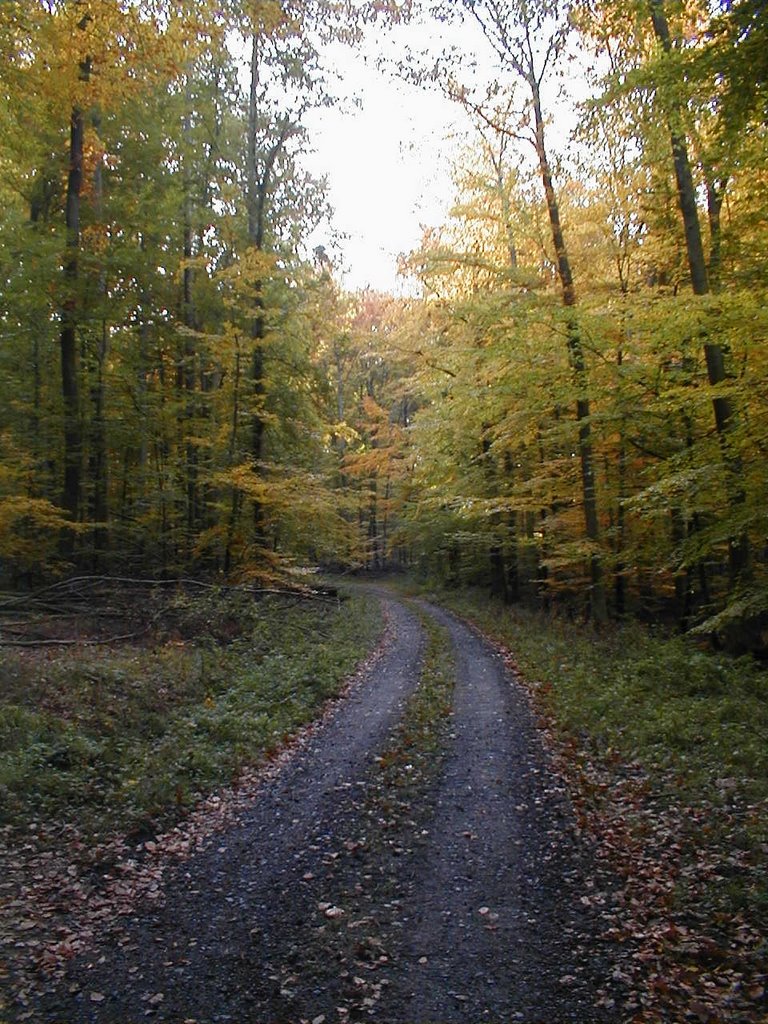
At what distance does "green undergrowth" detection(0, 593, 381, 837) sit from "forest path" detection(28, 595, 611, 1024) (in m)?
1.13

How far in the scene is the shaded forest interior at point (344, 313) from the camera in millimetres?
11250

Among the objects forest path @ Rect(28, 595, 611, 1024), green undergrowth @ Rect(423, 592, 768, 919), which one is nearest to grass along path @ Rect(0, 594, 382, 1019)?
forest path @ Rect(28, 595, 611, 1024)

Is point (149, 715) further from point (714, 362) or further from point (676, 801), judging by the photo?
point (714, 362)

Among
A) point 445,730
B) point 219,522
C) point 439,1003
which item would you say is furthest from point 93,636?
point 439,1003

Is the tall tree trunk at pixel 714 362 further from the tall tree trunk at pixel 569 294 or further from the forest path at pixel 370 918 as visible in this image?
the forest path at pixel 370 918

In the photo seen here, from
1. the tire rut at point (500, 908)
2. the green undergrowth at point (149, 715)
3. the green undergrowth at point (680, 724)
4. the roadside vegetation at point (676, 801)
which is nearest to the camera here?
the tire rut at point (500, 908)

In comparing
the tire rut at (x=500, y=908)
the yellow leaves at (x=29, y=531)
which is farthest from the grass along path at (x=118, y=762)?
the yellow leaves at (x=29, y=531)

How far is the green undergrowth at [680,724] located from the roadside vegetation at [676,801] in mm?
20

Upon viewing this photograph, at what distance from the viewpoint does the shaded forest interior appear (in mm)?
11250

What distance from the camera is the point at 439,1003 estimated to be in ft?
14.2

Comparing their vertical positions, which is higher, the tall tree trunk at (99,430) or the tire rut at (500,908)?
the tall tree trunk at (99,430)

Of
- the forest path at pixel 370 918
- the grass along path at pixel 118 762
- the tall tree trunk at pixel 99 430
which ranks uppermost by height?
the tall tree trunk at pixel 99 430

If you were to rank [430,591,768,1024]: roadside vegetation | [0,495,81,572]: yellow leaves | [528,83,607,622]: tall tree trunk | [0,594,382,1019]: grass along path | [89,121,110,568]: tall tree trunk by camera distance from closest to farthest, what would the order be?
[430,591,768,1024]: roadside vegetation, [0,594,382,1019]: grass along path, [0,495,81,572]: yellow leaves, [528,83,607,622]: tall tree trunk, [89,121,110,568]: tall tree trunk

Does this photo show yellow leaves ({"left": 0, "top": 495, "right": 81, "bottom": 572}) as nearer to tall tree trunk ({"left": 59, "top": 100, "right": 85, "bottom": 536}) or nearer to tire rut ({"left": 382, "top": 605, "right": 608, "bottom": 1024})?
tall tree trunk ({"left": 59, "top": 100, "right": 85, "bottom": 536})
